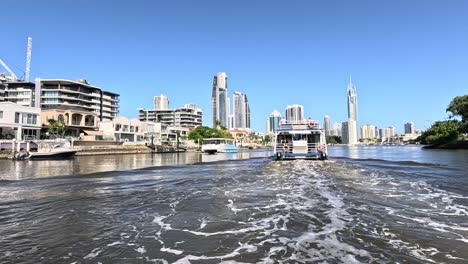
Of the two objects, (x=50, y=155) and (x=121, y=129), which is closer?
(x=50, y=155)

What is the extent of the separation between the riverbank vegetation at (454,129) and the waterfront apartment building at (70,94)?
356ft

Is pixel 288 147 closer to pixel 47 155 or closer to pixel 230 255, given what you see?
pixel 230 255

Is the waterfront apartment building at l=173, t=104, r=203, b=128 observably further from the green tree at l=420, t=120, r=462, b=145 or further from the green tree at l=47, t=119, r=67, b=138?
the green tree at l=420, t=120, r=462, b=145

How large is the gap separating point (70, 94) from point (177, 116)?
64890 mm

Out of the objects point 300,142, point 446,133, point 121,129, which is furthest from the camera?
point 446,133

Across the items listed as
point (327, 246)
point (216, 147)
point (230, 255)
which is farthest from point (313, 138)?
point (216, 147)

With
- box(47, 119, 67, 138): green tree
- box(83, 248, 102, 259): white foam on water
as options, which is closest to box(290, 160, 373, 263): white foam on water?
box(83, 248, 102, 259): white foam on water

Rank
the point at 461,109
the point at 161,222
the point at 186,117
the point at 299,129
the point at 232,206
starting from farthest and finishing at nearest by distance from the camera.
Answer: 1. the point at 186,117
2. the point at 461,109
3. the point at 299,129
4. the point at 232,206
5. the point at 161,222

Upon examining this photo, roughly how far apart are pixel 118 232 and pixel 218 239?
2.21 meters

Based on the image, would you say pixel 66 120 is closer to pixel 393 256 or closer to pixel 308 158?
pixel 308 158

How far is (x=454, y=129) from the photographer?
94.1m

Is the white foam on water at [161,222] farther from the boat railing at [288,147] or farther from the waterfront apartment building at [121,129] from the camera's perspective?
the waterfront apartment building at [121,129]

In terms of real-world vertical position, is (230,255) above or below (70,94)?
below

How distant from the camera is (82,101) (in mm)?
105375
